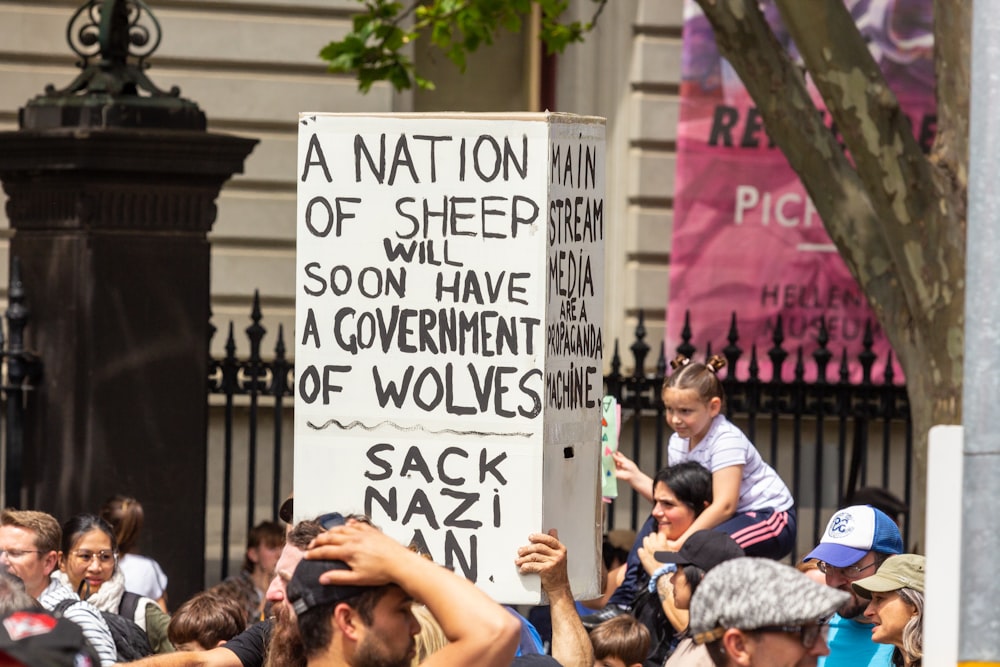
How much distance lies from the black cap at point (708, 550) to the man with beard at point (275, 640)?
134 cm

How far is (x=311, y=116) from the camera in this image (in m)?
5.20

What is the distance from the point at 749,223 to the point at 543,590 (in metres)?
10.2

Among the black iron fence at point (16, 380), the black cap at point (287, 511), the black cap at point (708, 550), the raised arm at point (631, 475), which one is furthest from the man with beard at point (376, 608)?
the black iron fence at point (16, 380)

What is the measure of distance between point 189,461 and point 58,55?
6.28 metres

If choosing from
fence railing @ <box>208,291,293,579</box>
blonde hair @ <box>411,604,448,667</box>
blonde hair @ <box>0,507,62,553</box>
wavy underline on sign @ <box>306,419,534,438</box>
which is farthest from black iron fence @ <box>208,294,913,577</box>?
blonde hair @ <box>411,604,448,667</box>

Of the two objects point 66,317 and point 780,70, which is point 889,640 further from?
point 66,317

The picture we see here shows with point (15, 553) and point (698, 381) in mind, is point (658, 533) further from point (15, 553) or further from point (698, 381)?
point (15, 553)

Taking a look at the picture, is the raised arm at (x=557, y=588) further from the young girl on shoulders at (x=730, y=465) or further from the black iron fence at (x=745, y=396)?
the black iron fence at (x=745, y=396)

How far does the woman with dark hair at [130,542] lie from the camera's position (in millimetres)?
8164

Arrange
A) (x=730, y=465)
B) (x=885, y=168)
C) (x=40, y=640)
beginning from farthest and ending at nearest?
(x=885, y=168), (x=730, y=465), (x=40, y=640)

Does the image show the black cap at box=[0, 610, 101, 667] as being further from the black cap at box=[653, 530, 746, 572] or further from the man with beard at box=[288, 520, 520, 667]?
the black cap at box=[653, 530, 746, 572]

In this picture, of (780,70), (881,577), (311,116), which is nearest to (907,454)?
(780,70)

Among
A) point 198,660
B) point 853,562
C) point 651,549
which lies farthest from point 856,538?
point 198,660

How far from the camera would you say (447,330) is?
512 centimetres
